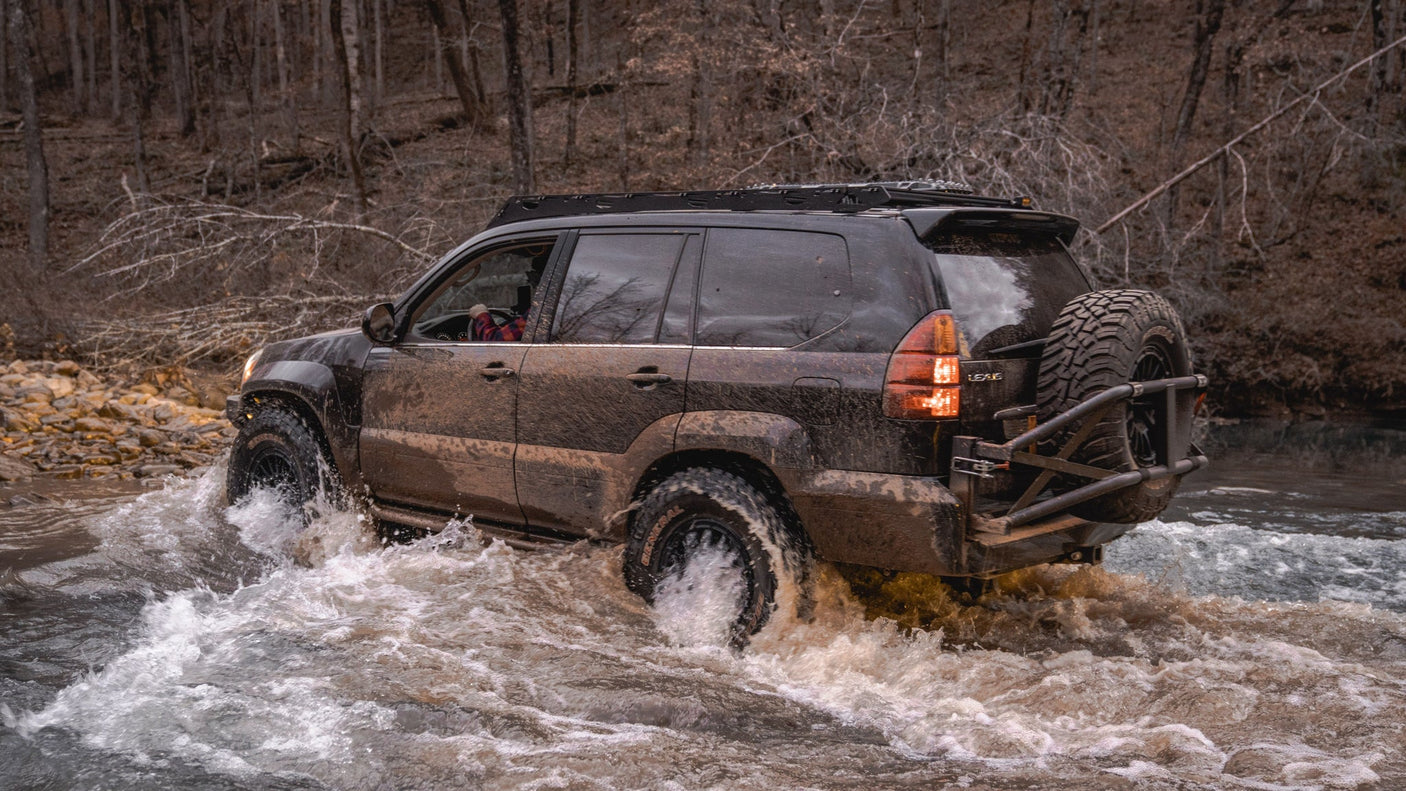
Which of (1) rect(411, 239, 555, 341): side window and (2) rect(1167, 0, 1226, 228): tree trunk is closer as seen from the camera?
(1) rect(411, 239, 555, 341): side window

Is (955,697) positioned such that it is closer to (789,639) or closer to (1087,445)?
(789,639)

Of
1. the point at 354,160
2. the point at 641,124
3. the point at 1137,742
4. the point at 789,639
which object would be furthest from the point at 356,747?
the point at 641,124

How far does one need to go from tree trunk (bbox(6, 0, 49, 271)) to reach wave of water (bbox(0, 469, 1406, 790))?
20.5 metres

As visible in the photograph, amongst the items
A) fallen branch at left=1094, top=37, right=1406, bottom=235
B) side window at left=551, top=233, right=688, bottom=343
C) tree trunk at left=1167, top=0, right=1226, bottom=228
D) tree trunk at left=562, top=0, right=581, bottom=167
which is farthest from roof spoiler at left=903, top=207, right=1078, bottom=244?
tree trunk at left=562, top=0, right=581, bottom=167

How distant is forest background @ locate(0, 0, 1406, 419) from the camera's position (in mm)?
12859

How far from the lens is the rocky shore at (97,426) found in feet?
31.1

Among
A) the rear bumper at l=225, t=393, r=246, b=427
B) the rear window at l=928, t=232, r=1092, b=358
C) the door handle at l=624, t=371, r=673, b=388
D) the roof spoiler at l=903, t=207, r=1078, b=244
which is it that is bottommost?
the rear bumper at l=225, t=393, r=246, b=427

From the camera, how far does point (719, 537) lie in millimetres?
4859

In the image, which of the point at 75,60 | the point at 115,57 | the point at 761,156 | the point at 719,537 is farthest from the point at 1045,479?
the point at 75,60

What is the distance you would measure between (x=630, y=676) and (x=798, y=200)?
2.21 meters

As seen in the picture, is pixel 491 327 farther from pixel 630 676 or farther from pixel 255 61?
pixel 255 61

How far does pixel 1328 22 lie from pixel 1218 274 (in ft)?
77.2

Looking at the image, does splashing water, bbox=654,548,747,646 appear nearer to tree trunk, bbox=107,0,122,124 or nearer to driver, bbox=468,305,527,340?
driver, bbox=468,305,527,340

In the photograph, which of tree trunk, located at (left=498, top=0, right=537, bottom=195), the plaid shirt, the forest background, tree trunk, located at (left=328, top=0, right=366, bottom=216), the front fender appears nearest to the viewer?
the plaid shirt
